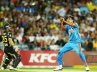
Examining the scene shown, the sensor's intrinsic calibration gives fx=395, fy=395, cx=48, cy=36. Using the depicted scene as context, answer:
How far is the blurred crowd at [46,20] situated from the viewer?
24125mm

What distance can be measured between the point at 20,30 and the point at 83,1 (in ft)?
19.7

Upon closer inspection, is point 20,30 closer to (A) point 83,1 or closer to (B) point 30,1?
(B) point 30,1

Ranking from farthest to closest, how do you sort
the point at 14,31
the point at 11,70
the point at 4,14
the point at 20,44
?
the point at 4,14
the point at 14,31
the point at 20,44
the point at 11,70

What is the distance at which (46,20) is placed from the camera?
26.7m

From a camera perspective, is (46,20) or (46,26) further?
(46,20)

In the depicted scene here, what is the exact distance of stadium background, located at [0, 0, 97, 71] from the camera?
24.0m

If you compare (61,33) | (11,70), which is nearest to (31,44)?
(61,33)

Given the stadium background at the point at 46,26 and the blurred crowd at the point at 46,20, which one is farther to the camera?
the blurred crowd at the point at 46,20

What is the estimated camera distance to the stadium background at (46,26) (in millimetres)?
24000

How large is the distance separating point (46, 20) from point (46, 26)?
92 cm

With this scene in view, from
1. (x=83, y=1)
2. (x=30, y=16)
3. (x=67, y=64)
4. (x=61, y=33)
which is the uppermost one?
(x=83, y=1)

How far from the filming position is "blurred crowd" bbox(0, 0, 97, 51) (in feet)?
79.2

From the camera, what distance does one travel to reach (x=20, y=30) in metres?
25.3

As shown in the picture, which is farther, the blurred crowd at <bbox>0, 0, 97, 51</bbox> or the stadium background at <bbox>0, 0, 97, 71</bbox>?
the blurred crowd at <bbox>0, 0, 97, 51</bbox>
